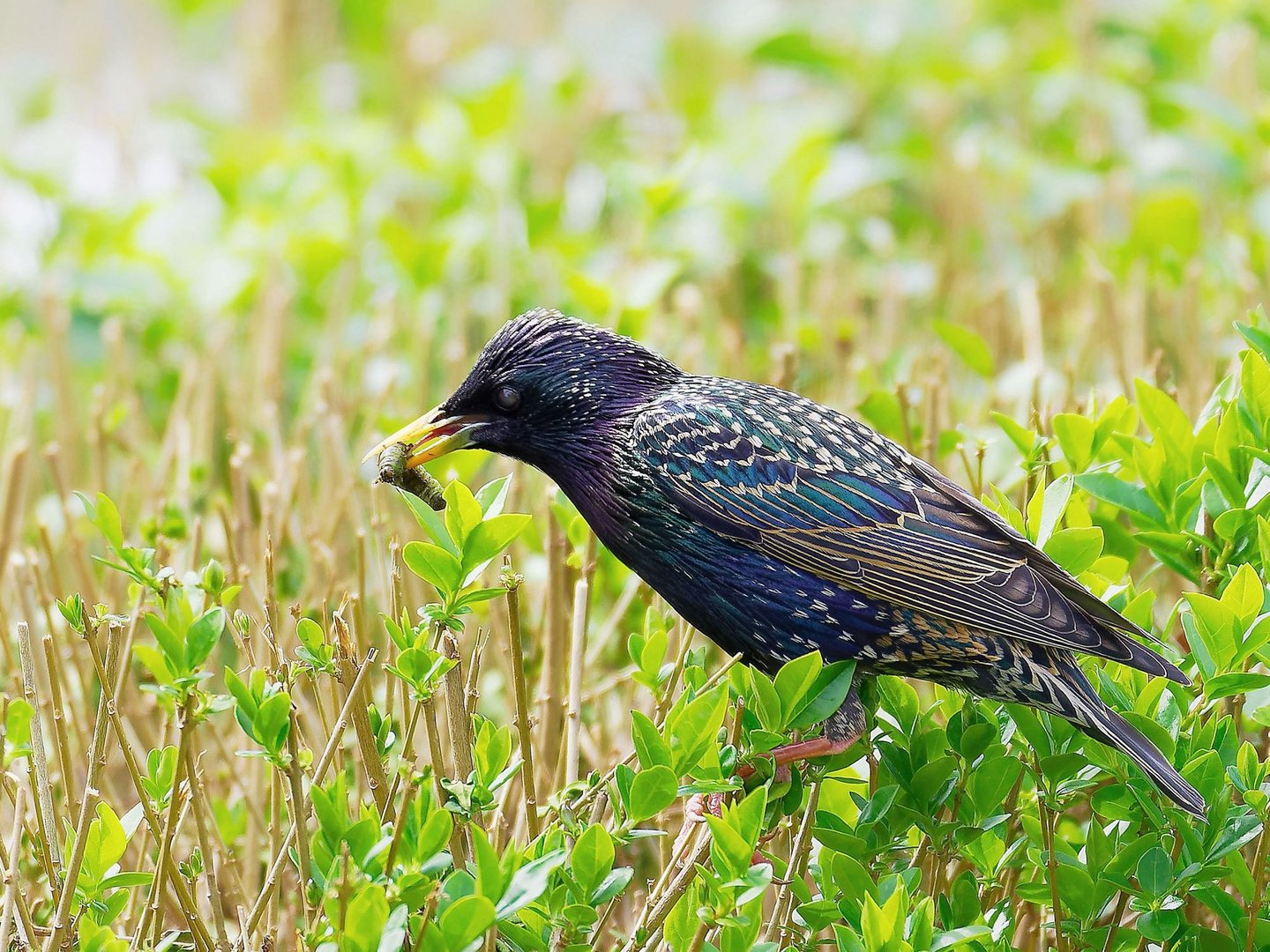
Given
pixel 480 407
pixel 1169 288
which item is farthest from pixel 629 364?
pixel 1169 288

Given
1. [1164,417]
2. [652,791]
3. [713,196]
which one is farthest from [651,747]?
[713,196]

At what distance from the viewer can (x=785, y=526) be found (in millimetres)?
2391

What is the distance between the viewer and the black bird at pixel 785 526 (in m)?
2.31

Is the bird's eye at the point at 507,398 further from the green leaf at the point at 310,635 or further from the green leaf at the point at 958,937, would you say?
the green leaf at the point at 958,937

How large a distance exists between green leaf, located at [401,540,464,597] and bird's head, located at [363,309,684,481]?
0.52 metres

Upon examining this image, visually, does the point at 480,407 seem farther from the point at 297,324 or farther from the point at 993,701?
the point at 297,324

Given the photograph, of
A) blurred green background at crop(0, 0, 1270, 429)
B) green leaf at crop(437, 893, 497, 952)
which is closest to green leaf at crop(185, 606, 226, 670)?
green leaf at crop(437, 893, 497, 952)

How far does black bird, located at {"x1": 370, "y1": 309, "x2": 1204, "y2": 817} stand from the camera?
2.31m

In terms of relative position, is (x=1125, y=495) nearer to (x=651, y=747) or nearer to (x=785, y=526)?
(x=785, y=526)

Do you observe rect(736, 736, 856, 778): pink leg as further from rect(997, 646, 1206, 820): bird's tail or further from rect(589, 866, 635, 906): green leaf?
rect(589, 866, 635, 906): green leaf

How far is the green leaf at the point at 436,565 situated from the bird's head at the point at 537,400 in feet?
1.70

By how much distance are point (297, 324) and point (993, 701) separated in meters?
3.29

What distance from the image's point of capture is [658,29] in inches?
277

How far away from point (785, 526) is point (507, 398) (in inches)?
19.4
